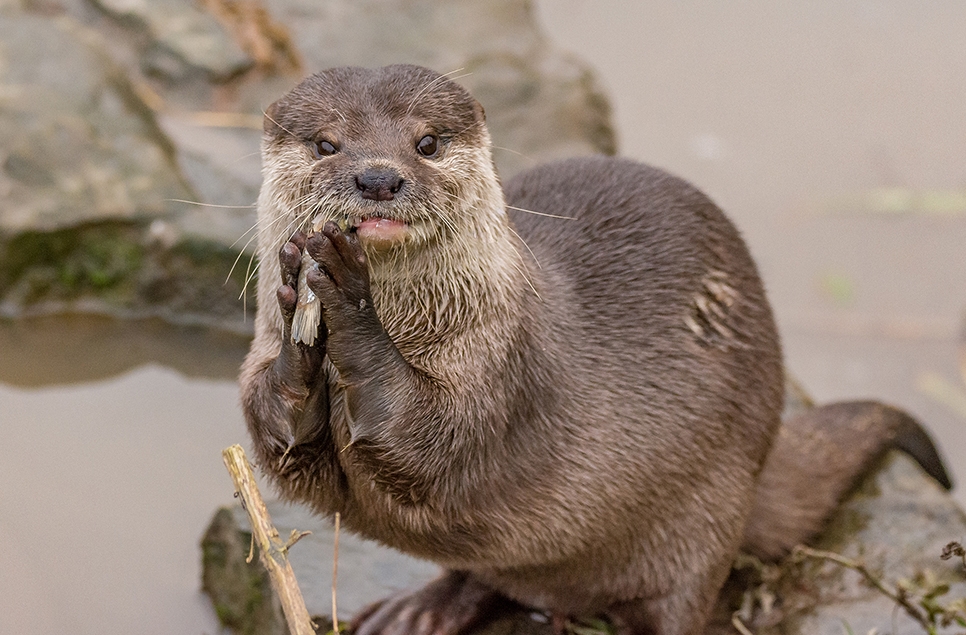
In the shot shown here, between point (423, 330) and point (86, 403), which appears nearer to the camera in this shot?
point (423, 330)

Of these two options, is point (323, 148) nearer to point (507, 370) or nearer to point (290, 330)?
point (290, 330)

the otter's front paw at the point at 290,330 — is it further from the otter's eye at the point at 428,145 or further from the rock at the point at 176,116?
the rock at the point at 176,116

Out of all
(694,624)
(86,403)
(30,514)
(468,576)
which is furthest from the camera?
(86,403)

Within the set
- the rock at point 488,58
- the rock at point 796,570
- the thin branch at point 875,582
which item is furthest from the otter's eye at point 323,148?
the rock at point 488,58

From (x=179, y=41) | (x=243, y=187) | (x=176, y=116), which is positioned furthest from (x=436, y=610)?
(x=179, y=41)

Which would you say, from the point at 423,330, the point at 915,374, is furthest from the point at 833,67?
the point at 423,330

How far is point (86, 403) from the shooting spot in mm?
3701

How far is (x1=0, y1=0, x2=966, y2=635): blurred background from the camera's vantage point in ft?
11.0

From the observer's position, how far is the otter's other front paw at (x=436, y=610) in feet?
8.77

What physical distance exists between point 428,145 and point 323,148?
0.19 metres

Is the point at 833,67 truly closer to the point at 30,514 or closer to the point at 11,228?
the point at 11,228

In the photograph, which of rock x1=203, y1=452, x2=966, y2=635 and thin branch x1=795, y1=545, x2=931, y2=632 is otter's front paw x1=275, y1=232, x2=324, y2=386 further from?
thin branch x1=795, y1=545, x2=931, y2=632

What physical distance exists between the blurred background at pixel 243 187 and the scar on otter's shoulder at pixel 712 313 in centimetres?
105

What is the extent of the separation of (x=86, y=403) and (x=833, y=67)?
4061mm
